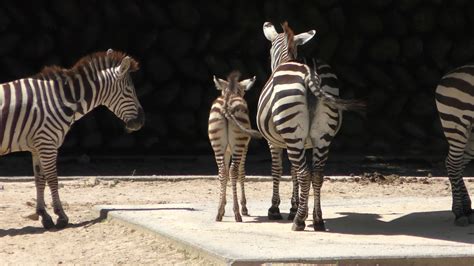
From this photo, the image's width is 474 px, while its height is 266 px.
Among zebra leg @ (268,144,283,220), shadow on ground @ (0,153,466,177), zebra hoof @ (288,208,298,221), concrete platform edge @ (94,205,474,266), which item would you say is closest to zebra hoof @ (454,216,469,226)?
zebra hoof @ (288,208,298,221)

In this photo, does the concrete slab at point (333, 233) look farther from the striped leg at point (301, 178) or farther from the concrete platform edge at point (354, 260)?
the striped leg at point (301, 178)

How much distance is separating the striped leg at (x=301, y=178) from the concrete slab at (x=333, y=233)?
0.35ft

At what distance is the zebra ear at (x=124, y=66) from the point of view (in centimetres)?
1114

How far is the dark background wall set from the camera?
16266 millimetres

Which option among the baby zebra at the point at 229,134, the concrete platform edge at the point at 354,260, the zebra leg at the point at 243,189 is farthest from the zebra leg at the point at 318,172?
the concrete platform edge at the point at 354,260

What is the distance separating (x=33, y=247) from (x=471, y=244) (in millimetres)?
3797

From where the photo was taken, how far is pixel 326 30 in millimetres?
17031

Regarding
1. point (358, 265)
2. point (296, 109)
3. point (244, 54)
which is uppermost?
point (244, 54)

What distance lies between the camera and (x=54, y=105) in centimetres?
1086

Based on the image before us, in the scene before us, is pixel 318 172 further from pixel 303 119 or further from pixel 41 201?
pixel 41 201

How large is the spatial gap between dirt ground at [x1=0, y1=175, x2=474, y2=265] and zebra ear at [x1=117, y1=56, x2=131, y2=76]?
149cm

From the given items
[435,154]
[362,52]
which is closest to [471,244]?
[435,154]

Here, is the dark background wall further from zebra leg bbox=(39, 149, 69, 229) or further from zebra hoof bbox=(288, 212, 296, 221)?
zebra hoof bbox=(288, 212, 296, 221)

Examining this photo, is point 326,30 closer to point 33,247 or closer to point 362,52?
point 362,52
